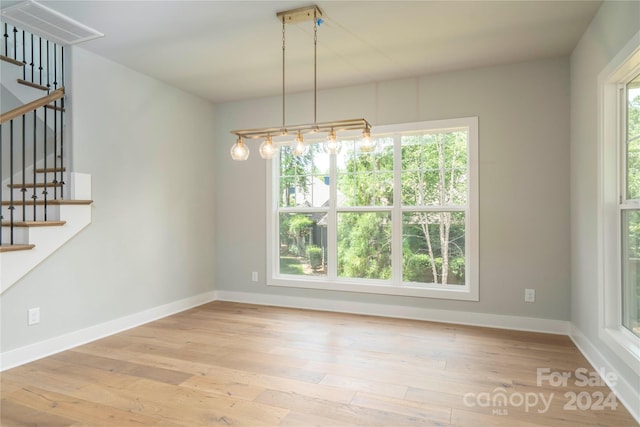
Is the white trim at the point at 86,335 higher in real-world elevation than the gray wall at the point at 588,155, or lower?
lower

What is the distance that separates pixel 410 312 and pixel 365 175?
5.39 ft

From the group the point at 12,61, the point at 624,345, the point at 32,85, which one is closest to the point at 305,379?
the point at 624,345

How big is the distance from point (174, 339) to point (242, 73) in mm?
2775

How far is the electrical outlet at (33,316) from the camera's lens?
2908mm

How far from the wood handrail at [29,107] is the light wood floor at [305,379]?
1.86 meters

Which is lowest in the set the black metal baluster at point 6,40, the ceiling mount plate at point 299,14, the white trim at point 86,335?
the white trim at point 86,335

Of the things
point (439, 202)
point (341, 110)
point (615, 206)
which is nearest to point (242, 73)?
point (341, 110)

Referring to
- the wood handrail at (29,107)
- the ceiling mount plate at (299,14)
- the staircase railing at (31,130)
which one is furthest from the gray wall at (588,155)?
the staircase railing at (31,130)

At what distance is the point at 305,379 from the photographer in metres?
2.56

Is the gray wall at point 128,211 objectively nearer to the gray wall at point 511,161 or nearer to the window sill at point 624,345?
the gray wall at point 511,161

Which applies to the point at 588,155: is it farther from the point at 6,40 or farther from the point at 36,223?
the point at 6,40

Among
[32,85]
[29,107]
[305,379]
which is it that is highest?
[32,85]

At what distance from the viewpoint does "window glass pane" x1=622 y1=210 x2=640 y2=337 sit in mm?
2293

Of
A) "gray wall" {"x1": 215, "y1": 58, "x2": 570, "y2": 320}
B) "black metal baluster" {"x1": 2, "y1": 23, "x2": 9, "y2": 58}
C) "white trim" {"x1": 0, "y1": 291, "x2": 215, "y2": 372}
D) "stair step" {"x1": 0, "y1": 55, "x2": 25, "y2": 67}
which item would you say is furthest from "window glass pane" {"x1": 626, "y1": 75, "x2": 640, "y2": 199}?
"black metal baluster" {"x1": 2, "y1": 23, "x2": 9, "y2": 58}
